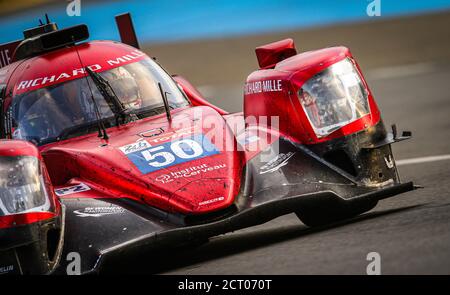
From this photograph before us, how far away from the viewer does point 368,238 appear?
6570 millimetres

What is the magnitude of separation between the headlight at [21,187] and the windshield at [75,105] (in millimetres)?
1353

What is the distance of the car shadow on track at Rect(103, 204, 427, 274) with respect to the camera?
23.8 ft

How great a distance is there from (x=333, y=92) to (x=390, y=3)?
2167 cm

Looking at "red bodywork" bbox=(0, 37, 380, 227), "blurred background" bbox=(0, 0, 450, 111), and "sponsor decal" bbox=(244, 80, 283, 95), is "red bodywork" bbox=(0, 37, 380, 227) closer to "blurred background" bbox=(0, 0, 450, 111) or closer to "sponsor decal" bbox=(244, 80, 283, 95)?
"sponsor decal" bbox=(244, 80, 283, 95)

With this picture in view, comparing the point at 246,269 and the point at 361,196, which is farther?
the point at 361,196

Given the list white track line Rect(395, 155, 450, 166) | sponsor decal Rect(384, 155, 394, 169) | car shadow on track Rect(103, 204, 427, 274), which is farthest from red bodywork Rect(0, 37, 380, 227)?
white track line Rect(395, 155, 450, 166)

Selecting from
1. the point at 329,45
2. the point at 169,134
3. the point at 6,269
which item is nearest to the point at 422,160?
the point at 169,134

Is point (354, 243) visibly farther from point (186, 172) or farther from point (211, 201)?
point (186, 172)

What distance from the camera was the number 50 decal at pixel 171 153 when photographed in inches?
284

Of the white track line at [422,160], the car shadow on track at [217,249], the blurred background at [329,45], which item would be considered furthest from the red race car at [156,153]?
the white track line at [422,160]

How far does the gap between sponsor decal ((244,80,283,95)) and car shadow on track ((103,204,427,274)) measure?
41.9 inches

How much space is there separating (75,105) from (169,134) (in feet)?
3.10
